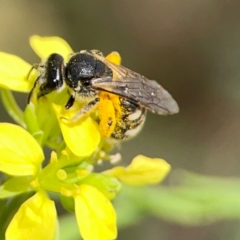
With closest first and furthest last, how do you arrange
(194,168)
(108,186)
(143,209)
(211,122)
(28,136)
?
1. (28,136)
2. (108,186)
3. (143,209)
4. (194,168)
5. (211,122)

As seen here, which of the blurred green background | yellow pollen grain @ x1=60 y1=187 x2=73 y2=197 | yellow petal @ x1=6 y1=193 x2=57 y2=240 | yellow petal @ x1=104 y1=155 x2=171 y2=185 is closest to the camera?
yellow petal @ x1=6 y1=193 x2=57 y2=240

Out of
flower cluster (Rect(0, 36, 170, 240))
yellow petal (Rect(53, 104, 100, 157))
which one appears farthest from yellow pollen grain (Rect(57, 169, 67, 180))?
yellow petal (Rect(53, 104, 100, 157))

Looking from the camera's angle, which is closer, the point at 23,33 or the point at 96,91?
the point at 96,91

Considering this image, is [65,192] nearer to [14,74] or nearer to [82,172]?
[82,172]

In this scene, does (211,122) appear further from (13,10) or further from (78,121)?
(78,121)

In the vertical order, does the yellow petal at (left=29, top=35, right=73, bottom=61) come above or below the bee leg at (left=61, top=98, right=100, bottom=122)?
above

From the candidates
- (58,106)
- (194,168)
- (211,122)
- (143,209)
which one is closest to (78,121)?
(58,106)

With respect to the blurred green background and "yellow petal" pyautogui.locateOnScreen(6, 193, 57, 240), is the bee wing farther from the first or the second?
the blurred green background
